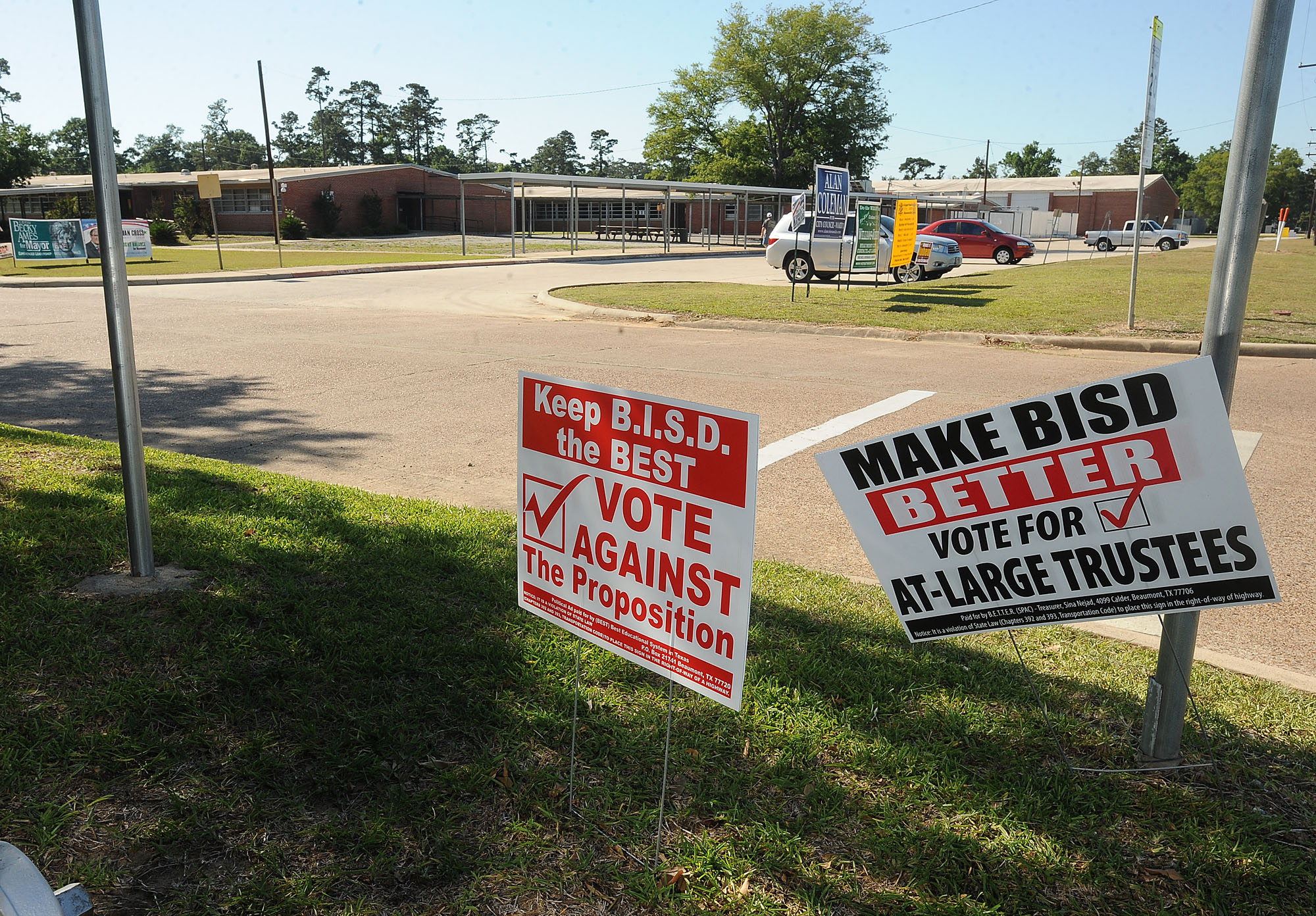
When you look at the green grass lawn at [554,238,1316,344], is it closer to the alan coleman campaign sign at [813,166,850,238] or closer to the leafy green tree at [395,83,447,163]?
the alan coleman campaign sign at [813,166,850,238]

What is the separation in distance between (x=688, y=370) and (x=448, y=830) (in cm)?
857

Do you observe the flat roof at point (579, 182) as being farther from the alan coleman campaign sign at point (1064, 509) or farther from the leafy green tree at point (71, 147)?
the leafy green tree at point (71, 147)

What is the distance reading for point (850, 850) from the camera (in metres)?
2.52

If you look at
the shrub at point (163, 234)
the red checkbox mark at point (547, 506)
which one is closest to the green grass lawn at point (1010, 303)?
the red checkbox mark at point (547, 506)

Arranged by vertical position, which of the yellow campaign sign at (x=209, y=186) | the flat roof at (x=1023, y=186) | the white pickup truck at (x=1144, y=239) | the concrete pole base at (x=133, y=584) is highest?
the flat roof at (x=1023, y=186)

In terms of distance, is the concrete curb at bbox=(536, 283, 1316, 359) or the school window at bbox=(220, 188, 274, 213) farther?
the school window at bbox=(220, 188, 274, 213)

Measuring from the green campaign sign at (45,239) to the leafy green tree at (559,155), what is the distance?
A: 127122 millimetres

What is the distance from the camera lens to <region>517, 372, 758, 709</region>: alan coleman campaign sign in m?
2.27

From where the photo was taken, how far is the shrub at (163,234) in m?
44.0

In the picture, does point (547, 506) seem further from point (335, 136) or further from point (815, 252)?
point (335, 136)

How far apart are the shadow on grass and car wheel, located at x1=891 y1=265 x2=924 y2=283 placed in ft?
51.6

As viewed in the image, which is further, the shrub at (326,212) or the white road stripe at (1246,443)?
the shrub at (326,212)

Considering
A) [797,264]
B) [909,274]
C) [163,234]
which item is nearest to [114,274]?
[797,264]

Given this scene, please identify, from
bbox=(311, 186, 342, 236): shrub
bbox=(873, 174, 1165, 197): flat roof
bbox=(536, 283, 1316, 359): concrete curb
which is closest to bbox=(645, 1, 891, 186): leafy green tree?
bbox=(873, 174, 1165, 197): flat roof
